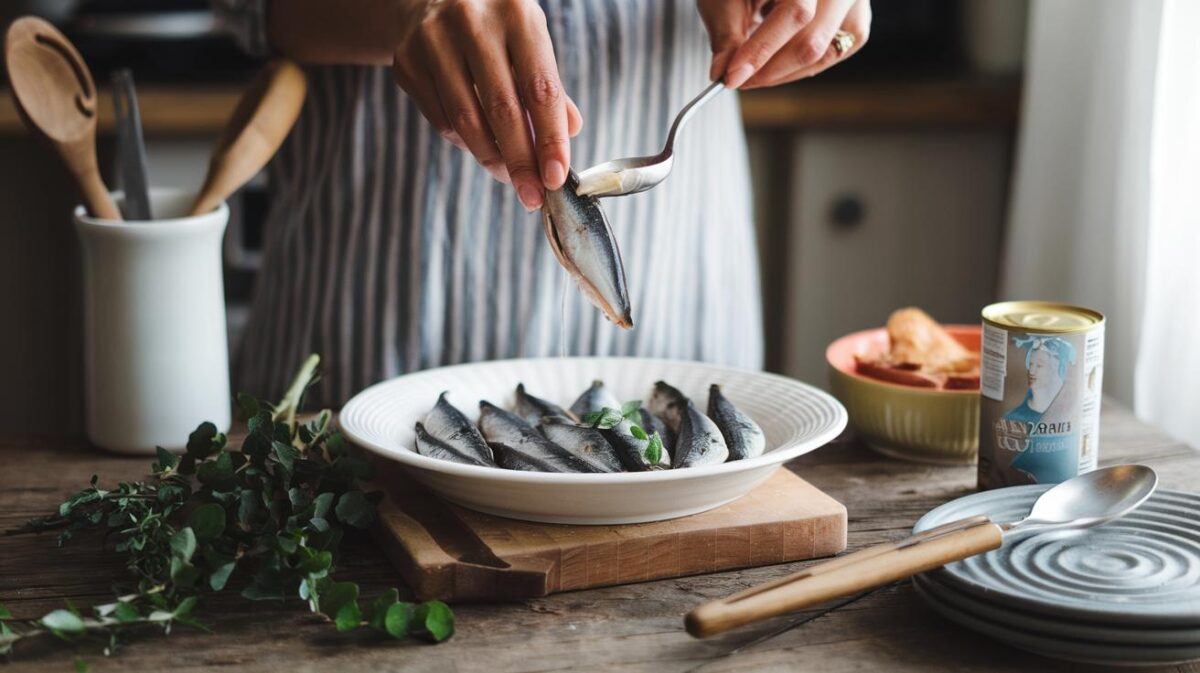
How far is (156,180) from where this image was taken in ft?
8.07

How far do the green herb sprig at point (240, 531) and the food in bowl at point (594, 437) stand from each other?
85 millimetres

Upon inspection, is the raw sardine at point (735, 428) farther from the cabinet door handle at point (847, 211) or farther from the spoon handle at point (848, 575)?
the cabinet door handle at point (847, 211)

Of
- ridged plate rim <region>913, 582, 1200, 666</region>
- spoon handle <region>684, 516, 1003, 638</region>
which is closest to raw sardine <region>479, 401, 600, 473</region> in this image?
spoon handle <region>684, 516, 1003, 638</region>

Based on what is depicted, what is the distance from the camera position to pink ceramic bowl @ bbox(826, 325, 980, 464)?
1175mm

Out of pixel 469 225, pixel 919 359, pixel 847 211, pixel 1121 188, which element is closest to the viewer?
pixel 919 359

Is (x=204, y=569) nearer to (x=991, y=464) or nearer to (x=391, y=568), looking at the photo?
(x=391, y=568)

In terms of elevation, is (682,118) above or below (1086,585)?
above

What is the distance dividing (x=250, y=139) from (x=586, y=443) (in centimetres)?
50

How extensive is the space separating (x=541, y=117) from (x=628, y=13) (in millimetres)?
533

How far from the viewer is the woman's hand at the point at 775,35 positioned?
1205mm

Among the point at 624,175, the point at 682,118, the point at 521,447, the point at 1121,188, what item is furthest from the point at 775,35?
the point at 1121,188

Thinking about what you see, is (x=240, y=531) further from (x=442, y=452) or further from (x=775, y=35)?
(x=775, y=35)

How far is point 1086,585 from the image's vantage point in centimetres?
A: 84

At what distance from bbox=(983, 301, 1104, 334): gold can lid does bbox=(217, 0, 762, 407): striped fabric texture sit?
1.85ft
